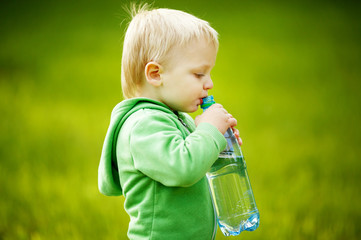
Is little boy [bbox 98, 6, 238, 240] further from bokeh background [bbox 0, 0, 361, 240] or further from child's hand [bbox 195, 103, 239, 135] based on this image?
bokeh background [bbox 0, 0, 361, 240]

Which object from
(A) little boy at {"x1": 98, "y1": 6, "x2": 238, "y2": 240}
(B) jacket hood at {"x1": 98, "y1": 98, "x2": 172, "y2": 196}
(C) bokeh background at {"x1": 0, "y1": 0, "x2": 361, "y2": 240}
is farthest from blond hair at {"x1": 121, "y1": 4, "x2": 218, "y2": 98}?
(C) bokeh background at {"x1": 0, "y1": 0, "x2": 361, "y2": 240}

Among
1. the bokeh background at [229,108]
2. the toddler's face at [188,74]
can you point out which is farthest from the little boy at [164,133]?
the bokeh background at [229,108]

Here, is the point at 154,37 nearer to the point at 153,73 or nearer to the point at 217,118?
the point at 153,73

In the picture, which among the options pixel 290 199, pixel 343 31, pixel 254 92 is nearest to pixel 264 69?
pixel 254 92

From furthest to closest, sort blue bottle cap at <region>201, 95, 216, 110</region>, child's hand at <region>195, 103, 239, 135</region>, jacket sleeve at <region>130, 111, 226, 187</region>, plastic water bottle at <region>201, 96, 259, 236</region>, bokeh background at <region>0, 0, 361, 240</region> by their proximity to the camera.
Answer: bokeh background at <region>0, 0, 361, 240</region> → plastic water bottle at <region>201, 96, 259, 236</region> → blue bottle cap at <region>201, 95, 216, 110</region> → child's hand at <region>195, 103, 239, 135</region> → jacket sleeve at <region>130, 111, 226, 187</region>

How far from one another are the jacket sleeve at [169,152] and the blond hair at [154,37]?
269mm

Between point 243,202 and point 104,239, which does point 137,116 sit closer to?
point 243,202

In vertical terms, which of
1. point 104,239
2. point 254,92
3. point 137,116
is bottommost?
point 104,239

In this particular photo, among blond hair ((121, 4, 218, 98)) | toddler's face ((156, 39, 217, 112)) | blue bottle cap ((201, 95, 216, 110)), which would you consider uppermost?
blond hair ((121, 4, 218, 98))

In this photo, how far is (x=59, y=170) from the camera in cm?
316

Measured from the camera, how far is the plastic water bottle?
1650mm

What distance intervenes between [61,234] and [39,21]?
389cm

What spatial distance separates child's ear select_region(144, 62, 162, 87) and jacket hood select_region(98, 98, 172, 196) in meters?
0.07

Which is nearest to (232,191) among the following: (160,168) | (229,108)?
(160,168)
